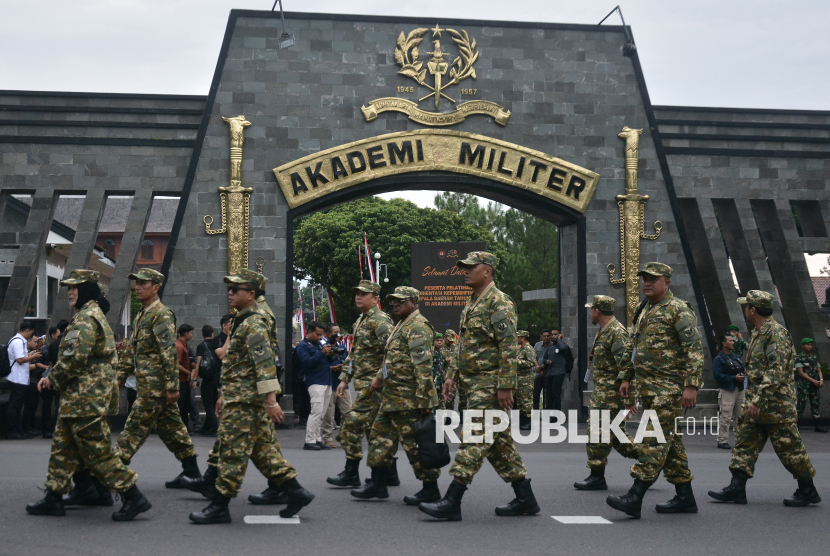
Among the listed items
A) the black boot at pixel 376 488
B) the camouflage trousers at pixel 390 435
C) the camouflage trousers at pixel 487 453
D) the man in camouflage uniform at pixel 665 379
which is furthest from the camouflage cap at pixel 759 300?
the black boot at pixel 376 488

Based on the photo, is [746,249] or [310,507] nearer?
[310,507]

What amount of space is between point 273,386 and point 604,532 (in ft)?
8.85

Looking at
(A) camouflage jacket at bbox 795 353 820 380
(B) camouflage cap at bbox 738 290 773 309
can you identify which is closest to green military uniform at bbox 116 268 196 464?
(B) camouflage cap at bbox 738 290 773 309

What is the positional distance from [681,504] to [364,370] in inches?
Answer: 128

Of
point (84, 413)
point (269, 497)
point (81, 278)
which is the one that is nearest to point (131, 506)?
point (84, 413)

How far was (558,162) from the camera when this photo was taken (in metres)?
16.2

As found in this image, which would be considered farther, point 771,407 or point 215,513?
point 771,407

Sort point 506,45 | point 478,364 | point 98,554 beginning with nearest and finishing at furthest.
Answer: point 98,554, point 478,364, point 506,45

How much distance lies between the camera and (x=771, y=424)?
7.78 meters

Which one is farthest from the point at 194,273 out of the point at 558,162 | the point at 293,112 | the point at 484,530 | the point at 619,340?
the point at 484,530

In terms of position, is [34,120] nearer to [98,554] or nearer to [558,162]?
[558,162]

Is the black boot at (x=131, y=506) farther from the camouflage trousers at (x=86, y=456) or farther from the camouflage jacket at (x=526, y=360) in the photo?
the camouflage jacket at (x=526, y=360)

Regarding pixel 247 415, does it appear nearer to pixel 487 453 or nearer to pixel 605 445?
pixel 487 453

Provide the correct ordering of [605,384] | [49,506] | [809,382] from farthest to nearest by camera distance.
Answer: [809,382], [605,384], [49,506]
